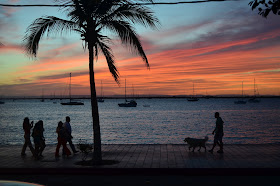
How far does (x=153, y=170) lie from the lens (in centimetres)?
1236

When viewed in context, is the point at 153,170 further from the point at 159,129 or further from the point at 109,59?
the point at 159,129

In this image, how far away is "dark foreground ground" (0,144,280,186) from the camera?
1124 centimetres

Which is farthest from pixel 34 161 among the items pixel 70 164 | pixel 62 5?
pixel 62 5

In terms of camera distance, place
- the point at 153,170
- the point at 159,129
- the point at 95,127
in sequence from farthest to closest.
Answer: the point at 159,129 < the point at 95,127 < the point at 153,170

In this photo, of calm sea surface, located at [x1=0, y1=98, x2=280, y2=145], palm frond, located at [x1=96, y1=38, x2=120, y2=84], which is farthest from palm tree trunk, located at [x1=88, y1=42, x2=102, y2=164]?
calm sea surface, located at [x1=0, y1=98, x2=280, y2=145]

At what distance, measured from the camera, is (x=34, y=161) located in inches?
571

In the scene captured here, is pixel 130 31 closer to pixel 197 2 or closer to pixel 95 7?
pixel 95 7

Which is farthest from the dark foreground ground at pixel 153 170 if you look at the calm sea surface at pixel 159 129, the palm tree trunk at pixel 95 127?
the calm sea surface at pixel 159 129

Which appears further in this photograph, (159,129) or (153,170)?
(159,129)

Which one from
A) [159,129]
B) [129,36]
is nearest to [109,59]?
[129,36]

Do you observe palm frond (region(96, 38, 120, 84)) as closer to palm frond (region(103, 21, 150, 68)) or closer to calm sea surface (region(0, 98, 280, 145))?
palm frond (region(103, 21, 150, 68))

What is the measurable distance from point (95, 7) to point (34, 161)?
665 cm

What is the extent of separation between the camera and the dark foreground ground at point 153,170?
1124 centimetres

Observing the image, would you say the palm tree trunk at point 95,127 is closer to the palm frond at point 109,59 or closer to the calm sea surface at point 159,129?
the palm frond at point 109,59
